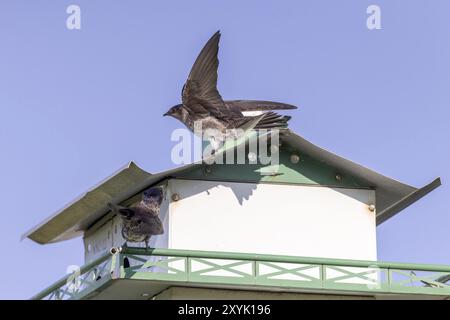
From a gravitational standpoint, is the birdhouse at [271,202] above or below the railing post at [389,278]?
above

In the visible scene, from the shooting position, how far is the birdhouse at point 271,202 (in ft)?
94.6

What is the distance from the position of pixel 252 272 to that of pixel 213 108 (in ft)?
10.3

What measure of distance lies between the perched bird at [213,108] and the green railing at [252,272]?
228 centimetres

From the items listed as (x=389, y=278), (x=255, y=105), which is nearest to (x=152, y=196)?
(x=255, y=105)

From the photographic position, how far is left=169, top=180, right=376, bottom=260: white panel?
28.8 metres

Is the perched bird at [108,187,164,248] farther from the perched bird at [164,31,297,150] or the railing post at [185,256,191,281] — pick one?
the perched bird at [164,31,297,150]

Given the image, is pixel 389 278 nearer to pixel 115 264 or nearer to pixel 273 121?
pixel 273 121

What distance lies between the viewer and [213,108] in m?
29.8

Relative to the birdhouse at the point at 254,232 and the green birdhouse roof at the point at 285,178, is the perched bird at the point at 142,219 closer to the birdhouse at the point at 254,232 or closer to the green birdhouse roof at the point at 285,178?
the birdhouse at the point at 254,232

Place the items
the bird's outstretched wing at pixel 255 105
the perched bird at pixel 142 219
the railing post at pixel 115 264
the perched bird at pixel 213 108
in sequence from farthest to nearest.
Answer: the bird's outstretched wing at pixel 255 105 → the perched bird at pixel 213 108 → the railing post at pixel 115 264 → the perched bird at pixel 142 219

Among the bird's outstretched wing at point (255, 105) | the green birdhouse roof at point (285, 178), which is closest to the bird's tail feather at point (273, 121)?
the green birdhouse roof at point (285, 178)

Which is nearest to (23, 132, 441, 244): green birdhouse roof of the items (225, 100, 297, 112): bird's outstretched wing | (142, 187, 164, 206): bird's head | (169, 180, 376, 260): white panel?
(169, 180, 376, 260): white panel
